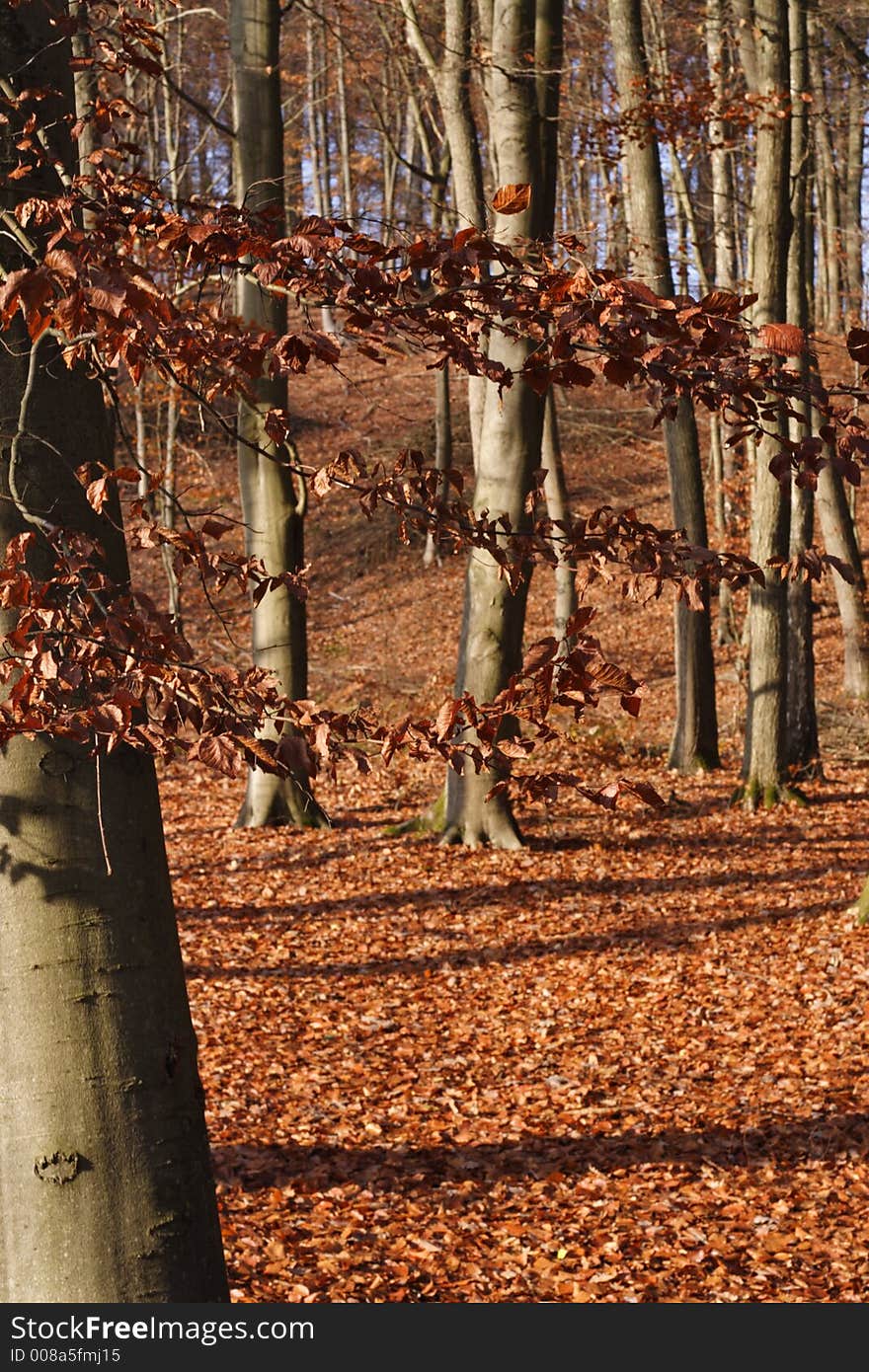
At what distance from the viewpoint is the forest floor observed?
4949 millimetres

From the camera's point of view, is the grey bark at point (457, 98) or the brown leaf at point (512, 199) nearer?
the brown leaf at point (512, 199)

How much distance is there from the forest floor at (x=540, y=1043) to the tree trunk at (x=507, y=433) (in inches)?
60.3

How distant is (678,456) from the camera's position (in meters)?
13.2

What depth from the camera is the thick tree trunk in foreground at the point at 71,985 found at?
117 inches

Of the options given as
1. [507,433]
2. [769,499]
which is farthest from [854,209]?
[507,433]

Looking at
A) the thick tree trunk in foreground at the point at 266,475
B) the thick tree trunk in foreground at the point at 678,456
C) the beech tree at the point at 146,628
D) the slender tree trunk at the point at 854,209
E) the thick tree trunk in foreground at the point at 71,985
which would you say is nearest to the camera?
the beech tree at the point at 146,628

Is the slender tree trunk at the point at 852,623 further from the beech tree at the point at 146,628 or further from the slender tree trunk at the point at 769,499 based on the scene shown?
the beech tree at the point at 146,628

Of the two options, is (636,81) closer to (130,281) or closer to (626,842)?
(626,842)

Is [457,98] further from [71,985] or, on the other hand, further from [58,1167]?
[58,1167]

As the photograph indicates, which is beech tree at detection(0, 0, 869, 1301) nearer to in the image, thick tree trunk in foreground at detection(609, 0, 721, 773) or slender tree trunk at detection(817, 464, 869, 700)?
thick tree trunk in foreground at detection(609, 0, 721, 773)

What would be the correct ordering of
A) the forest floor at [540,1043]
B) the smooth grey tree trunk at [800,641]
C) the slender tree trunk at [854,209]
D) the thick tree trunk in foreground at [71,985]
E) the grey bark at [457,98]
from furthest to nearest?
the slender tree trunk at [854,209] < the grey bark at [457,98] < the smooth grey tree trunk at [800,641] < the forest floor at [540,1043] < the thick tree trunk in foreground at [71,985]

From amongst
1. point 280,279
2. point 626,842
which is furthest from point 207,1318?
point 626,842

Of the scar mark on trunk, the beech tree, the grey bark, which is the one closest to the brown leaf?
the beech tree

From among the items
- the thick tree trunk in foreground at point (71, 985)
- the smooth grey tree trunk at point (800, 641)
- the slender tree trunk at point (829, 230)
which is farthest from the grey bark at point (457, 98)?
the slender tree trunk at point (829, 230)
